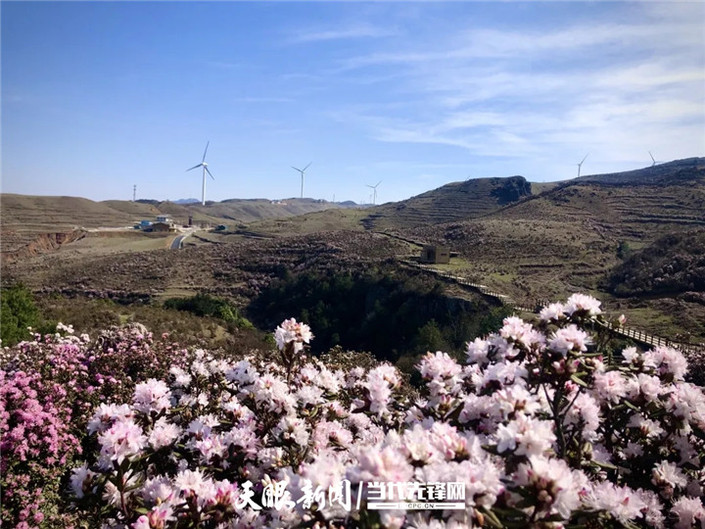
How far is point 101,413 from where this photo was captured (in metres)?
3.72

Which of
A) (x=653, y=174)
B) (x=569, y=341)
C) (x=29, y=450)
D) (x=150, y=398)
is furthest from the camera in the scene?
(x=653, y=174)

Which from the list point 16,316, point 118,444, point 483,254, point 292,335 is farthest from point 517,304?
point 118,444

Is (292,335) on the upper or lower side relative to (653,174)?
lower

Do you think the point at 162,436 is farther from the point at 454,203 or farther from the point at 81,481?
the point at 454,203

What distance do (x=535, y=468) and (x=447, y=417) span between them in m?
1.06

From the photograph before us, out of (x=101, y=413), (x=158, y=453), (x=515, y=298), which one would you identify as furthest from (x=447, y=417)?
(x=515, y=298)

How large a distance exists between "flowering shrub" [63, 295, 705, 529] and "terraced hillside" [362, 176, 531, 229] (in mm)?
100522

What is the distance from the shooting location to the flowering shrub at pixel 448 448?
2.23 metres

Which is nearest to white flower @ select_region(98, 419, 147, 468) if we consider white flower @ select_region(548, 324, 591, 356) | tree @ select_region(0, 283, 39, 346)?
white flower @ select_region(548, 324, 591, 356)

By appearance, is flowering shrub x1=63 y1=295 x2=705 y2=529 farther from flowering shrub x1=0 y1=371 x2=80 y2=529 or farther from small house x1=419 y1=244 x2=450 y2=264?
small house x1=419 y1=244 x2=450 y2=264

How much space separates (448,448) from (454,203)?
450 feet

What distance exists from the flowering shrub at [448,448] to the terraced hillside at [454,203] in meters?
101

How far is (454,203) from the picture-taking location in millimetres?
135500

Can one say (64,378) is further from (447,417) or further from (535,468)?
(535,468)
